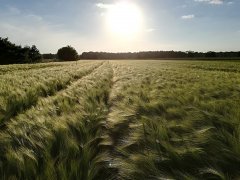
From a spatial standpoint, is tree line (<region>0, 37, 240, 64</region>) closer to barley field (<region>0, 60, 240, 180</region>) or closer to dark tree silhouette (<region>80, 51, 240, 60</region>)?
dark tree silhouette (<region>80, 51, 240, 60</region>)

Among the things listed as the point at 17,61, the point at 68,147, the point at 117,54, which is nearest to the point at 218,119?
the point at 68,147

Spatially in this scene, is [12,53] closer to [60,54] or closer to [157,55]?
[60,54]

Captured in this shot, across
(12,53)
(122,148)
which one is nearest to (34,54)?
(12,53)

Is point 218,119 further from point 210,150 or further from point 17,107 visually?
point 17,107

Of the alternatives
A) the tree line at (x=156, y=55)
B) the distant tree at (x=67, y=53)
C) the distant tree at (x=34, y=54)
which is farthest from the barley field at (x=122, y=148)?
the tree line at (x=156, y=55)

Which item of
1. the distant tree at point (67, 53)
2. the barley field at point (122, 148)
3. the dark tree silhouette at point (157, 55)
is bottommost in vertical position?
the dark tree silhouette at point (157, 55)

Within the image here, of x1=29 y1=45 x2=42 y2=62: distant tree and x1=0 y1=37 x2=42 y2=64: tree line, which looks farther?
x1=29 y1=45 x2=42 y2=62: distant tree

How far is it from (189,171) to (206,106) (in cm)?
208

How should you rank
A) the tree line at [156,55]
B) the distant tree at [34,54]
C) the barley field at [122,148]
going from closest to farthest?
1. the barley field at [122,148]
2. the distant tree at [34,54]
3. the tree line at [156,55]

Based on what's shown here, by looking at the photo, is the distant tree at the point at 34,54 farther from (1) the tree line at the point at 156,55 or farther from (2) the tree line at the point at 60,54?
(1) the tree line at the point at 156,55

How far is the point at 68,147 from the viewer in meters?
2.55

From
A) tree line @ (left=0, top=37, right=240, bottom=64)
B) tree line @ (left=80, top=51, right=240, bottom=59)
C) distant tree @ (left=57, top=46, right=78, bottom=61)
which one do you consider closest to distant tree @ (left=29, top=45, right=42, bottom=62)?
tree line @ (left=0, top=37, right=240, bottom=64)

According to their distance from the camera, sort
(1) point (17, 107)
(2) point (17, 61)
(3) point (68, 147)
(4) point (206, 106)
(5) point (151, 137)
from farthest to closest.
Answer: (2) point (17, 61) < (1) point (17, 107) < (4) point (206, 106) < (5) point (151, 137) < (3) point (68, 147)

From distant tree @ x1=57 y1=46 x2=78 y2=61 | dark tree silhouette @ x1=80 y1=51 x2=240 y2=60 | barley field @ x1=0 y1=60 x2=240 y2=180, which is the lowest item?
dark tree silhouette @ x1=80 y1=51 x2=240 y2=60
